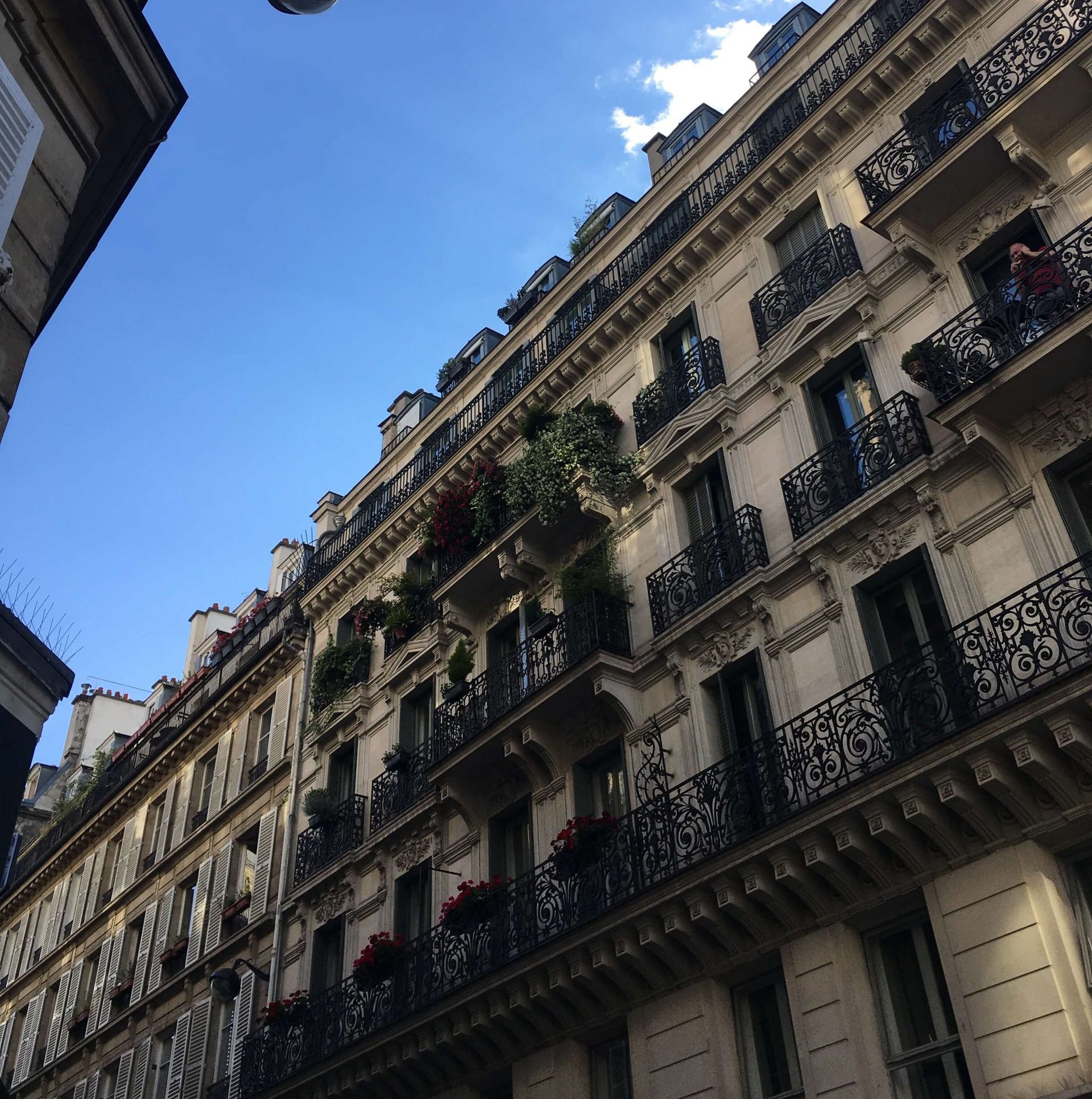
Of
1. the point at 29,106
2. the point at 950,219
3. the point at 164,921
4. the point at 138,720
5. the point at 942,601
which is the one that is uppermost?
the point at 138,720

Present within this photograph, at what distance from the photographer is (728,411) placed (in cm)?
1650

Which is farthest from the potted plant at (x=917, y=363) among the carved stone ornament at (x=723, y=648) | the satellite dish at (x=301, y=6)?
the satellite dish at (x=301, y=6)

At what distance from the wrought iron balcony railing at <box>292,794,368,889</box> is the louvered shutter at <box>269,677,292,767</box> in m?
2.86

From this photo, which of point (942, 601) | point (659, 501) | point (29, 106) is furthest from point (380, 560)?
point (29, 106)

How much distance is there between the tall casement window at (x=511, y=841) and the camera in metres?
17.2

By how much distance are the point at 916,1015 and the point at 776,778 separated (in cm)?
275

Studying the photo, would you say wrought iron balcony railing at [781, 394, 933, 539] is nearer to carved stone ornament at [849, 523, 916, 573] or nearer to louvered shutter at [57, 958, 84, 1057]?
carved stone ornament at [849, 523, 916, 573]

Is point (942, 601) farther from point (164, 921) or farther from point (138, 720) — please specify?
point (138, 720)

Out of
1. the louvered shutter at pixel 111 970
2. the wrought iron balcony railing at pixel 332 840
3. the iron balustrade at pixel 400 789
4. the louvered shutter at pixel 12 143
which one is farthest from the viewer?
the louvered shutter at pixel 111 970

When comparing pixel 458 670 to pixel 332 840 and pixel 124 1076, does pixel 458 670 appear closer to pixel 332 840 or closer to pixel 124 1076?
pixel 332 840

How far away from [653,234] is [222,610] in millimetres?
26892

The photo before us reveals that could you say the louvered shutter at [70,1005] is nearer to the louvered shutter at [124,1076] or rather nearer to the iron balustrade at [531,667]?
the louvered shutter at [124,1076]

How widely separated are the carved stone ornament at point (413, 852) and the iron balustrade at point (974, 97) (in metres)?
11.2

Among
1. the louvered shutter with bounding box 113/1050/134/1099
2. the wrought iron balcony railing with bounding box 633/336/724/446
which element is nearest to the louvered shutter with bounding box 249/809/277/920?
the louvered shutter with bounding box 113/1050/134/1099
